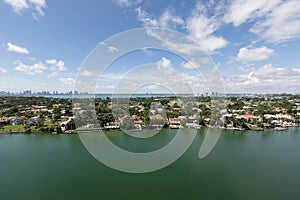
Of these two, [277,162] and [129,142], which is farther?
[129,142]

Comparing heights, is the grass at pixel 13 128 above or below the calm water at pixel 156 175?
above

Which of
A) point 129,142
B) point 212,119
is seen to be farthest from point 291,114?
point 129,142

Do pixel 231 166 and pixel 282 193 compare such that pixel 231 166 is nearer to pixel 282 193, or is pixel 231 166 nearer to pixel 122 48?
pixel 282 193

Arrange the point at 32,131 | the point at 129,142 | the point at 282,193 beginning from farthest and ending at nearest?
the point at 32,131 < the point at 129,142 < the point at 282,193

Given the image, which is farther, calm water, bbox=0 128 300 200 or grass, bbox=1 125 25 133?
grass, bbox=1 125 25 133

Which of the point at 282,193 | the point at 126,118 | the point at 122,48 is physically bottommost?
the point at 282,193

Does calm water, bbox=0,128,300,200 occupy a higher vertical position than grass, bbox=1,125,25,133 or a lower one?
lower

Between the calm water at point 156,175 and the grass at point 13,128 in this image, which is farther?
the grass at point 13,128

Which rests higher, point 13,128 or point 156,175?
point 13,128
